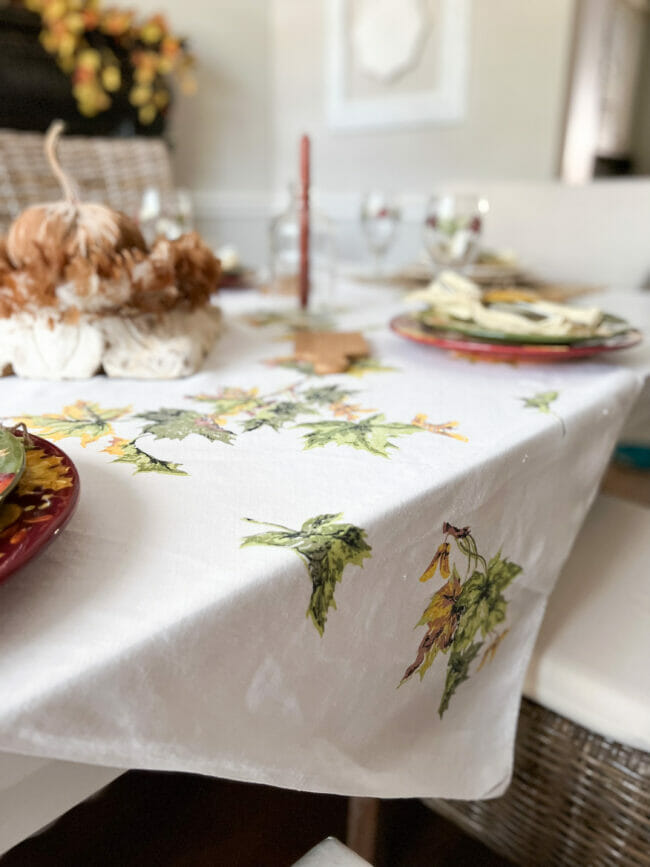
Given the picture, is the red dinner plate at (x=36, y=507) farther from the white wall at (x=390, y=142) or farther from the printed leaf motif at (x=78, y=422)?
the white wall at (x=390, y=142)

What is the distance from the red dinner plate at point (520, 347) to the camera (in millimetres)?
693

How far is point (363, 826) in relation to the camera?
712mm

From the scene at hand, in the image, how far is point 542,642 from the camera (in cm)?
69

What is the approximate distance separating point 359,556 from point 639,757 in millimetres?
463

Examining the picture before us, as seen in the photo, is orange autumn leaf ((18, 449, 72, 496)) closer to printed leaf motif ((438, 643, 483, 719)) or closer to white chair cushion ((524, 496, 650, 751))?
printed leaf motif ((438, 643, 483, 719))

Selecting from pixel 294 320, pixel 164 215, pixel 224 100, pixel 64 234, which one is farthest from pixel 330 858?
pixel 224 100

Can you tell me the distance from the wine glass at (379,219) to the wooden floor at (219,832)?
3.22 ft

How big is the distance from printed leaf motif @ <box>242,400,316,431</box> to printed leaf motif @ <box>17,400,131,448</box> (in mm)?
107

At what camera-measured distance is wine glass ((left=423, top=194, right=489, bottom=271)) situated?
1031 mm

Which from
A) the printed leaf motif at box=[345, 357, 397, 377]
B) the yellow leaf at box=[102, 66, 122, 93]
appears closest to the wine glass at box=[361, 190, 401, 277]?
the printed leaf motif at box=[345, 357, 397, 377]

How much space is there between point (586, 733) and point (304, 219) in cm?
75

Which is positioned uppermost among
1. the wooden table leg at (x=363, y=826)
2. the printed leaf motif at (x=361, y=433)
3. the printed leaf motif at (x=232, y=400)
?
the printed leaf motif at (x=361, y=433)

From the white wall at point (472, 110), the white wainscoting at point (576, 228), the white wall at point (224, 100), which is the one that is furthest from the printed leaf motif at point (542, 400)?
the white wall at point (224, 100)

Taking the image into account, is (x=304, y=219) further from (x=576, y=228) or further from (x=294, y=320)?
(x=576, y=228)
